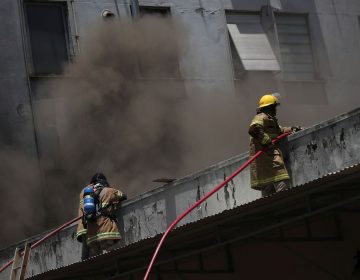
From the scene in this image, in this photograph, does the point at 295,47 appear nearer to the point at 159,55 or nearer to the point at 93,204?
the point at 159,55

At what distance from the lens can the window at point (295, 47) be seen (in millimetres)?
20092

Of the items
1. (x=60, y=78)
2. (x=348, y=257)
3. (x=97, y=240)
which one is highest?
(x=60, y=78)

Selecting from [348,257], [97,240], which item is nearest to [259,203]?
[348,257]

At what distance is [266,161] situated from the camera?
33.2 ft

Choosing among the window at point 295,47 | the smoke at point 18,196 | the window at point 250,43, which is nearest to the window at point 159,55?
the window at point 250,43

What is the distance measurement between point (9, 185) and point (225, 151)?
4.56 metres

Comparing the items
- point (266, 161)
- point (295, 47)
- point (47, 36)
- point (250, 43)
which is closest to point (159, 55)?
point (250, 43)

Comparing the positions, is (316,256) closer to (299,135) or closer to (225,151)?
(299,135)

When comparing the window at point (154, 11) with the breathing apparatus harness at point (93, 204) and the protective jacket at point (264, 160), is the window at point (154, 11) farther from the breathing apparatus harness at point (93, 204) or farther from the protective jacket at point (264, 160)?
the protective jacket at point (264, 160)

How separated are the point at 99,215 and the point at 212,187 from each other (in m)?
1.54

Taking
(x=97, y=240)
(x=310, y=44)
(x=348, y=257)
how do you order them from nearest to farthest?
(x=348, y=257) < (x=97, y=240) < (x=310, y=44)

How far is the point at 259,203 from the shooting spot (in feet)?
26.8

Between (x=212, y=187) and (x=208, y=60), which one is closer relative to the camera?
(x=212, y=187)

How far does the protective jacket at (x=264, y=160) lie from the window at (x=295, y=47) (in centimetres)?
989
